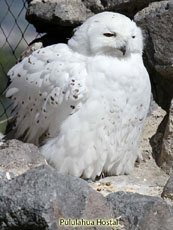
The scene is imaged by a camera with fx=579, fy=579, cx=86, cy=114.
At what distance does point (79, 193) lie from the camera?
8.41 ft

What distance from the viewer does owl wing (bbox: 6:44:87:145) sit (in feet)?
12.4

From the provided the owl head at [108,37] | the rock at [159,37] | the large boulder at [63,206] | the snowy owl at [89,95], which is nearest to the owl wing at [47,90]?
the snowy owl at [89,95]

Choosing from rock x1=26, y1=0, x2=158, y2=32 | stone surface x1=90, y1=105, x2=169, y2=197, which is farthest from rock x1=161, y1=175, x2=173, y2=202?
rock x1=26, y1=0, x2=158, y2=32

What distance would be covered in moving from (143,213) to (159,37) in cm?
204

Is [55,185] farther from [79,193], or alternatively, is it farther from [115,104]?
[115,104]

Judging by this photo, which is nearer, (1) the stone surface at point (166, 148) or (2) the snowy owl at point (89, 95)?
(2) the snowy owl at point (89, 95)

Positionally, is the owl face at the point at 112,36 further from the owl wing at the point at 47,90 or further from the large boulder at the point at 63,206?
the large boulder at the point at 63,206

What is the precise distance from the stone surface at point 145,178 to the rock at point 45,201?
3.70ft

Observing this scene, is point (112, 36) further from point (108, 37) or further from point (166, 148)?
point (166, 148)

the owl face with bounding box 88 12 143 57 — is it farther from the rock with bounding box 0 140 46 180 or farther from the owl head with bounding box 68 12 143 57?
the rock with bounding box 0 140 46 180

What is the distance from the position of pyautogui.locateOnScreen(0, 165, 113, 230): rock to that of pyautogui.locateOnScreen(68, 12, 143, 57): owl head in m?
1.39

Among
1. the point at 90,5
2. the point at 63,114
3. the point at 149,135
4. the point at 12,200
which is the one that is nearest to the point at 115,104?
the point at 63,114

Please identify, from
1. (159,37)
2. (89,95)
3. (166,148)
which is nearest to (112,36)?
(89,95)

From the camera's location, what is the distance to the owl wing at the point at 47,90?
378 cm
